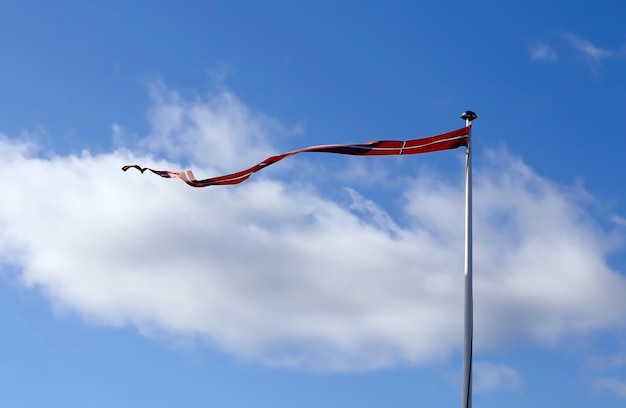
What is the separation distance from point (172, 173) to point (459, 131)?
15254 mm

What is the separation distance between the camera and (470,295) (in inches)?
1614

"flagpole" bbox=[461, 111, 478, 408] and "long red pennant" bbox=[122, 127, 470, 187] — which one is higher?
"long red pennant" bbox=[122, 127, 470, 187]

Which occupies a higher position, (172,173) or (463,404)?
(172,173)

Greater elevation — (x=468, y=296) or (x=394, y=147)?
(x=394, y=147)

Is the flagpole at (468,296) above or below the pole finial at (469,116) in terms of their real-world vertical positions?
below

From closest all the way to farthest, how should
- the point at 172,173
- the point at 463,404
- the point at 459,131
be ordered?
1. the point at 463,404
2. the point at 459,131
3. the point at 172,173

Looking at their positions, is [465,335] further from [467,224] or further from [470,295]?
[467,224]

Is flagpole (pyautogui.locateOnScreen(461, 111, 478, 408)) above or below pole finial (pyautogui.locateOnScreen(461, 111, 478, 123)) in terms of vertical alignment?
below

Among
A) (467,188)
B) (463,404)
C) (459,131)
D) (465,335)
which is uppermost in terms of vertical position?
(459,131)

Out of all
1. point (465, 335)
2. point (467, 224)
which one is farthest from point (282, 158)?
point (465, 335)

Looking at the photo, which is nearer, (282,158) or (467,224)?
(467,224)

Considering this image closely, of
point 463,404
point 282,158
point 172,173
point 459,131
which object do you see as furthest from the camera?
point 172,173

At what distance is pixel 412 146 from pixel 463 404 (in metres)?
12.0

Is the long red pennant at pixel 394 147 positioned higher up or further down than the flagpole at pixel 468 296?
higher up
